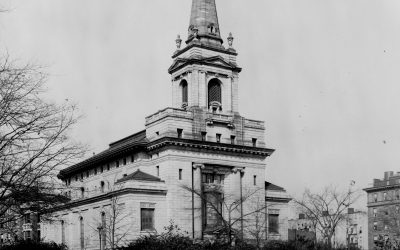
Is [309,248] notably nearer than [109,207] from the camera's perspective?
Yes

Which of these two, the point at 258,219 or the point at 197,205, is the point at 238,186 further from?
the point at 197,205

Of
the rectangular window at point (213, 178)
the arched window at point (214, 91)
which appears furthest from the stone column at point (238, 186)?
the arched window at point (214, 91)

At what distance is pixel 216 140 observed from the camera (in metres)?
70.4

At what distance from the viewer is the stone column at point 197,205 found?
217 ft

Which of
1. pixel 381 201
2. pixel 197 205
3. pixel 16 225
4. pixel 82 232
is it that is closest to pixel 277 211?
pixel 197 205

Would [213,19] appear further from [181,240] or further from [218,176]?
[181,240]

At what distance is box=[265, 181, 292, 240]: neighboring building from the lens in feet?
244

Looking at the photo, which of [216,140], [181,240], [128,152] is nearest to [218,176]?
[216,140]

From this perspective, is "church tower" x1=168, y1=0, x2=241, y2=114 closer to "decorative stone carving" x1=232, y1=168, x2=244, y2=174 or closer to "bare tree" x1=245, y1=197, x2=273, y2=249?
"decorative stone carving" x1=232, y1=168, x2=244, y2=174

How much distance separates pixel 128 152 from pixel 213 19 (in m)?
19.6

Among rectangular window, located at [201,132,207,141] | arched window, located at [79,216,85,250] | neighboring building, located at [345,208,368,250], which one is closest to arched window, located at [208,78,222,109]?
rectangular window, located at [201,132,207,141]

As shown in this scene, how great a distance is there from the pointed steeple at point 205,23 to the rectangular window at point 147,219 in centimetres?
2185

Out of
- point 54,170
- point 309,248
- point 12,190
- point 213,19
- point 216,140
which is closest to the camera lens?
point 12,190

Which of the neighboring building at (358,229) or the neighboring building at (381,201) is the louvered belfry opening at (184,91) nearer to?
the neighboring building at (381,201)
